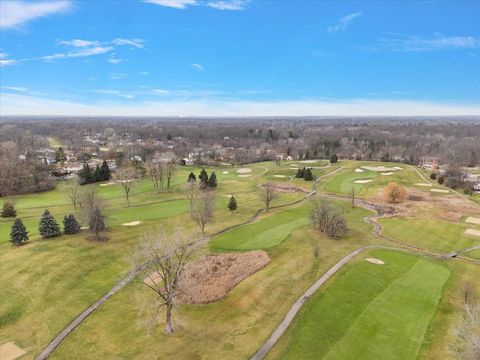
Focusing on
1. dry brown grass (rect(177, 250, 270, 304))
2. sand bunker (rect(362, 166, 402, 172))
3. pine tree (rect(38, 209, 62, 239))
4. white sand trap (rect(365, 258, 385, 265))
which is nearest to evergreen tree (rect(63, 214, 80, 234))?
pine tree (rect(38, 209, 62, 239))

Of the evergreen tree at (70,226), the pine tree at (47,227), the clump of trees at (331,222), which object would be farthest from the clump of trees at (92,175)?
the clump of trees at (331,222)

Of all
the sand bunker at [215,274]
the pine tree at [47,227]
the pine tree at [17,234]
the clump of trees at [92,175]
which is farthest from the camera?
the clump of trees at [92,175]

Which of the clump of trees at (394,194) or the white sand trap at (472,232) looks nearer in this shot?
the white sand trap at (472,232)

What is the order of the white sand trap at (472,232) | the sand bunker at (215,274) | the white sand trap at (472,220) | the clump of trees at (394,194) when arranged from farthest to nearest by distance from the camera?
the clump of trees at (394,194) < the white sand trap at (472,220) < the white sand trap at (472,232) < the sand bunker at (215,274)

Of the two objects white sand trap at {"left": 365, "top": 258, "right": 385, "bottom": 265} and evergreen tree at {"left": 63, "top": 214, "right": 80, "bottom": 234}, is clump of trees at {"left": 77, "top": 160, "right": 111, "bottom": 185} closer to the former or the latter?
evergreen tree at {"left": 63, "top": 214, "right": 80, "bottom": 234}

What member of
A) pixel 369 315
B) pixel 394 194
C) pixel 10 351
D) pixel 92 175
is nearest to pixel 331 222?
pixel 369 315

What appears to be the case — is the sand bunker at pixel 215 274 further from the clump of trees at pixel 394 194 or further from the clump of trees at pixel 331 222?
the clump of trees at pixel 394 194

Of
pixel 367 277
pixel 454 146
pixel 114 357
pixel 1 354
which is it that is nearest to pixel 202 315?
pixel 114 357
